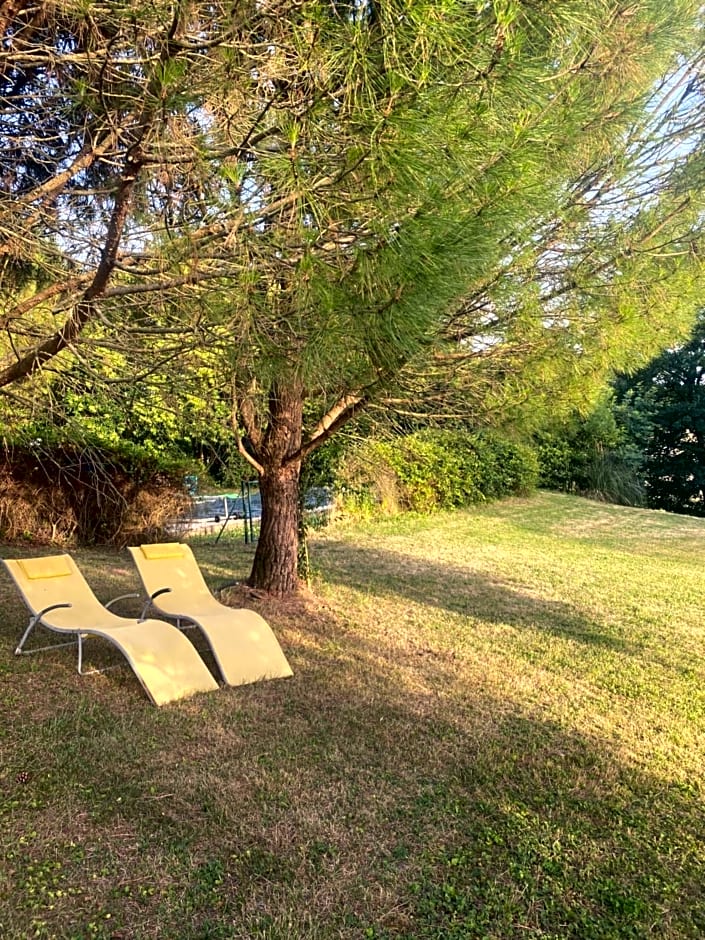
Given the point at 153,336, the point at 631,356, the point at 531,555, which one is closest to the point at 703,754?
the point at 631,356

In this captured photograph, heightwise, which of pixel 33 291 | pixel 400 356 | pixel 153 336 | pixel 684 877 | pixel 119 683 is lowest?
pixel 684 877

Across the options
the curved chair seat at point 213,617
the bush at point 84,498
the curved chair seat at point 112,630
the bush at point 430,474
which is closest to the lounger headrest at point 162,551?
the curved chair seat at point 213,617

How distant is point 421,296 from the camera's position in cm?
303

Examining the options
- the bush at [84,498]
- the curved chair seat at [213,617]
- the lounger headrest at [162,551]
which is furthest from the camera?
the bush at [84,498]

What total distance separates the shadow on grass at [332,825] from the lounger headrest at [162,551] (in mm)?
1595

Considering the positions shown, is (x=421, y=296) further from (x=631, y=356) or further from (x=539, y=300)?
(x=631, y=356)

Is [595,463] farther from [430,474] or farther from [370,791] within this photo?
[370,791]

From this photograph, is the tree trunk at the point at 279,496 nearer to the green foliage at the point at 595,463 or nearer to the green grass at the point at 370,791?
the green grass at the point at 370,791

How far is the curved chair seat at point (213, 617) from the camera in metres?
4.61

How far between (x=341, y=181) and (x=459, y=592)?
575 cm

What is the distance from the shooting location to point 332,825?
2965mm

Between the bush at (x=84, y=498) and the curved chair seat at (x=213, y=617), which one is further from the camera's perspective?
the bush at (x=84, y=498)

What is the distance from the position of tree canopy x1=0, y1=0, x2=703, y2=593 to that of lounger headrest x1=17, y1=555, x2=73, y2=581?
161 cm

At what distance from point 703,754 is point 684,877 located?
51.8 inches
